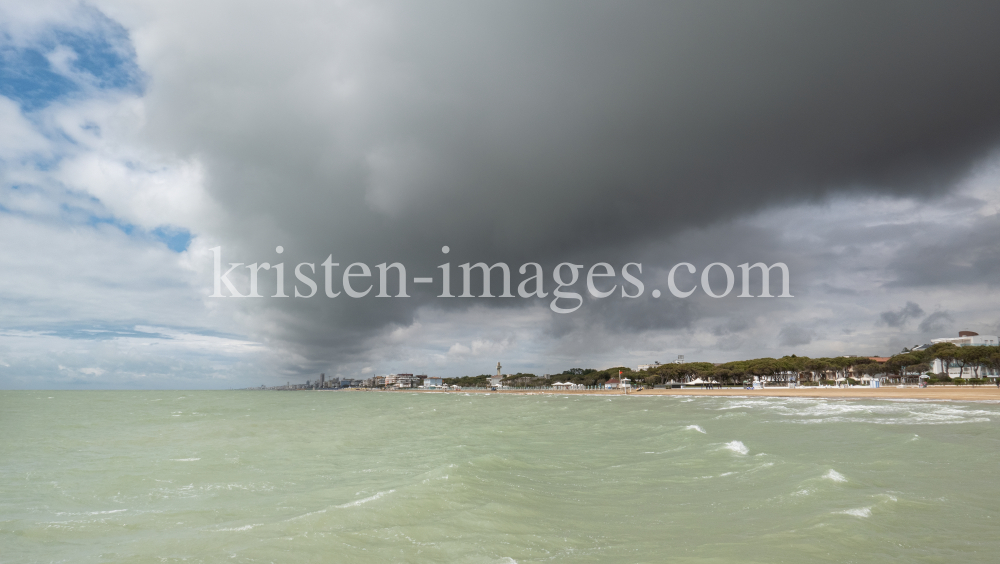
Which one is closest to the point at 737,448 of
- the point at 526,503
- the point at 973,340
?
the point at 526,503

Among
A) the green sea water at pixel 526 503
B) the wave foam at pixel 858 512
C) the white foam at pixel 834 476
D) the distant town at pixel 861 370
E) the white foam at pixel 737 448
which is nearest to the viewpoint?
the green sea water at pixel 526 503

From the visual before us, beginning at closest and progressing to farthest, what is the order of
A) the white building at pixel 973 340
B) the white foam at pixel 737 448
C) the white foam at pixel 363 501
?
the white foam at pixel 363 501 → the white foam at pixel 737 448 → the white building at pixel 973 340

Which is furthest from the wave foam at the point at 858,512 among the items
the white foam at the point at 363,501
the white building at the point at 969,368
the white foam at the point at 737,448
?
the white building at the point at 969,368

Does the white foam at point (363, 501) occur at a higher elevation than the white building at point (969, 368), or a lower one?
higher

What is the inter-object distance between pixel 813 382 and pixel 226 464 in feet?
466

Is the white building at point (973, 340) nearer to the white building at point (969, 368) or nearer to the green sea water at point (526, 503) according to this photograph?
the white building at point (969, 368)

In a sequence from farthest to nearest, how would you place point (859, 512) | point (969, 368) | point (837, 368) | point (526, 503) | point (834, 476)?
point (837, 368), point (969, 368), point (834, 476), point (526, 503), point (859, 512)

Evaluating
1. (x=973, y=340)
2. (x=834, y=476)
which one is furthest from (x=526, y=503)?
(x=973, y=340)

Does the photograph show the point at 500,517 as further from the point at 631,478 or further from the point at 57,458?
the point at 57,458

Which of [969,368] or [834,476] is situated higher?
[834,476]

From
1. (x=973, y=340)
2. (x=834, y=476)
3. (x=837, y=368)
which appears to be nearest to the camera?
(x=834, y=476)

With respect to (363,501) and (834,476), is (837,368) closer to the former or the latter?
(834,476)

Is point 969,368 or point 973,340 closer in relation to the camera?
point 969,368

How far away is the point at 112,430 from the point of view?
34.2 m
